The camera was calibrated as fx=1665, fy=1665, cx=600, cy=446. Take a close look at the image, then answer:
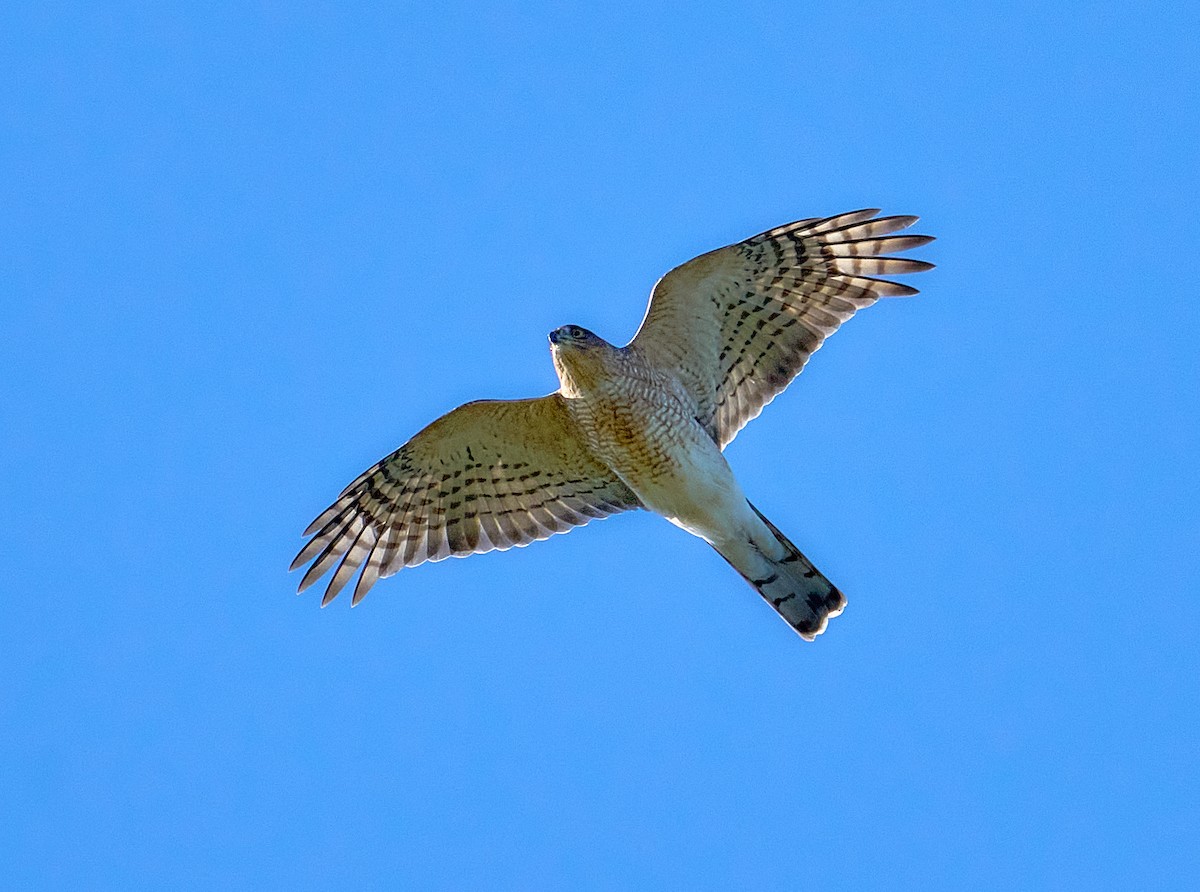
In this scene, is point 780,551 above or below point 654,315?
below

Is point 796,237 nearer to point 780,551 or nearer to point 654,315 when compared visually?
point 654,315

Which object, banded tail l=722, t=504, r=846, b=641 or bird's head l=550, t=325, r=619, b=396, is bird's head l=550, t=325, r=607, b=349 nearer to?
bird's head l=550, t=325, r=619, b=396

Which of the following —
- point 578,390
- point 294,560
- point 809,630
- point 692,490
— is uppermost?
point 294,560

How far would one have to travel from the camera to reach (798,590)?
11547mm

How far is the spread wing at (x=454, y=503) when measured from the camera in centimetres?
1173

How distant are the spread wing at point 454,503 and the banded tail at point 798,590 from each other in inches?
40.6

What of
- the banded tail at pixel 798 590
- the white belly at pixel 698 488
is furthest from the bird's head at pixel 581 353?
the banded tail at pixel 798 590

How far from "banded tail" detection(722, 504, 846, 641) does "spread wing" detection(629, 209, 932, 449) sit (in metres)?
0.90

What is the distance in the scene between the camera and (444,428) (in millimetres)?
11469

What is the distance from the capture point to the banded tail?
1150cm

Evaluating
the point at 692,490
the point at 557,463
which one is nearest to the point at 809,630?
the point at 692,490

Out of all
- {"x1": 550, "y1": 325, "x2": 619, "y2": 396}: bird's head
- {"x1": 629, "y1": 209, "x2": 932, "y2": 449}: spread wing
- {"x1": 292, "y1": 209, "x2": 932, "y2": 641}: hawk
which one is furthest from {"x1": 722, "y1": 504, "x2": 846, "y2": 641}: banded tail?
{"x1": 550, "y1": 325, "x2": 619, "y2": 396}: bird's head

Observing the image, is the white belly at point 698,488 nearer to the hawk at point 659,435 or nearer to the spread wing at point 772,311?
the hawk at point 659,435

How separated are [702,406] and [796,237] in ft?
4.38
